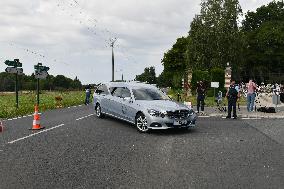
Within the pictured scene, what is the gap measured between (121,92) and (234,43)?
155ft

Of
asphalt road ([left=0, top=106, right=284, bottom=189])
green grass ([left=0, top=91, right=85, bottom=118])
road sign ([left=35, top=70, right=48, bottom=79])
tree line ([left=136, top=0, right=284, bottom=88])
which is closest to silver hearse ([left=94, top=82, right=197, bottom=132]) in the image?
asphalt road ([left=0, top=106, right=284, bottom=189])

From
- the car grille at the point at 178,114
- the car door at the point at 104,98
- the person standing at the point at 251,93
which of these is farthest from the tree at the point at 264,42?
the car grille at the point at 178,114

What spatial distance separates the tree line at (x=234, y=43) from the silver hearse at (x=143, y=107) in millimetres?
34053

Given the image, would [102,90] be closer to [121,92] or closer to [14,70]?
[121,92]

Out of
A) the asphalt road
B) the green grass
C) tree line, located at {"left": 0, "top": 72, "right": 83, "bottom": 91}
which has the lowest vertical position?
the asphalt road

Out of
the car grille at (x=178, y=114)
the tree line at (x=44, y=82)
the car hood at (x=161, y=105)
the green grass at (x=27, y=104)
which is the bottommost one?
the green grass at (x=27, y=104)

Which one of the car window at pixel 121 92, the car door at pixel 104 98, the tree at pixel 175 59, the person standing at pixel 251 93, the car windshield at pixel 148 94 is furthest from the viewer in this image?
the tree at pixel 175 59

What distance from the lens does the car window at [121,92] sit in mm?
14507

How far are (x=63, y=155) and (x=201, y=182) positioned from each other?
3.62 meters

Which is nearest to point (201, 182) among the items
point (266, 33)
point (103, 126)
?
point (103, 126)

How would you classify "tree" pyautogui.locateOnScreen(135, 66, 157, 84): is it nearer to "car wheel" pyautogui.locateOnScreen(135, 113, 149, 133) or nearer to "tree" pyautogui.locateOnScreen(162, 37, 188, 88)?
"tree" pyautogui.locateOnScreen(162, 37, 188, 88)

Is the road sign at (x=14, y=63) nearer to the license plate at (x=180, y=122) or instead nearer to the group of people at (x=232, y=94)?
the group of people at (x=232, y=94)

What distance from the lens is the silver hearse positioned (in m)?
12.4

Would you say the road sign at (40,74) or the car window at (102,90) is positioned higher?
the road sign at (40,74)
